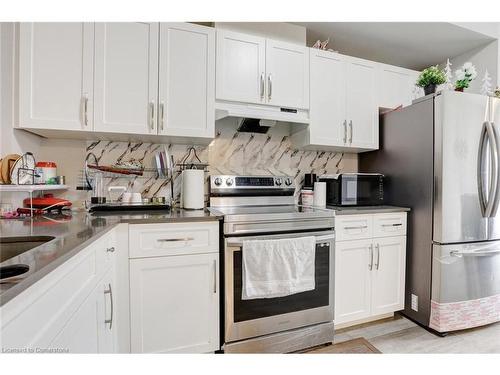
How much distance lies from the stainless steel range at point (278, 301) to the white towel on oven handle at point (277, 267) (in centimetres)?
4

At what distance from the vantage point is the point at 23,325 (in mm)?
559

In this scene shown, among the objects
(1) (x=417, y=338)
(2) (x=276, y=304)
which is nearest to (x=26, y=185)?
(2) (x=276, y=304)

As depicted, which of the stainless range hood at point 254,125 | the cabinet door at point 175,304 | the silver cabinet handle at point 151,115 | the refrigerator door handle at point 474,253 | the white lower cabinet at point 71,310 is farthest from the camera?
the stainless range hood at point 254,125

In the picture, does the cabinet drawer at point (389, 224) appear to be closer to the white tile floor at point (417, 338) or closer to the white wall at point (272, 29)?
the white tile floor at point (417, 338)

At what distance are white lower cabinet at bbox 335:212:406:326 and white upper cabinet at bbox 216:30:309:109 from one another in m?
1.11

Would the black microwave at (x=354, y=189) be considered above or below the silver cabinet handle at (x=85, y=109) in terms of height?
below

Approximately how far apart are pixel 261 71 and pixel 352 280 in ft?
5.96

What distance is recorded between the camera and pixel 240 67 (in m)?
1.95

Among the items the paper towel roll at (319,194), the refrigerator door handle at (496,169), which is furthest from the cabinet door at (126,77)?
the refrigerator door handle at (496,169)

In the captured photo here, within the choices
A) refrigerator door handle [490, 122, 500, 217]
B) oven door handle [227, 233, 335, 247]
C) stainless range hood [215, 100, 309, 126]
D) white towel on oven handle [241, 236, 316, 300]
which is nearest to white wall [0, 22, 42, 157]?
stainless range hood [215, 100, 309, 126]

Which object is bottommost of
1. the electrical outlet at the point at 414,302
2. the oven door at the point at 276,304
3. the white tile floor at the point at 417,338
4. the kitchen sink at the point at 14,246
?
the white tile floor at the point at 417,338

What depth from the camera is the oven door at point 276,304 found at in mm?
1551

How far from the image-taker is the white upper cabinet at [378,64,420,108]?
95.3 inches

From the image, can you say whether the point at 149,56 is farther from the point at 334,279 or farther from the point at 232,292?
the point at 334,279
